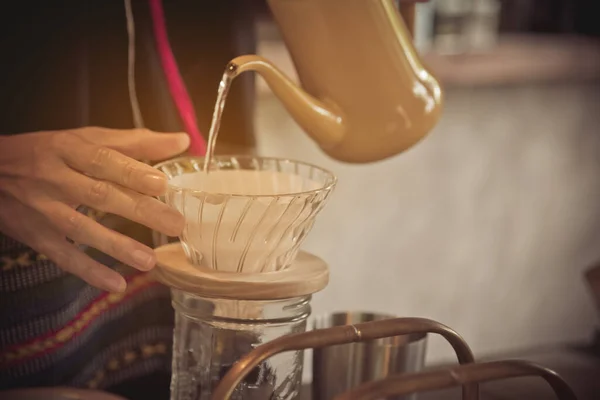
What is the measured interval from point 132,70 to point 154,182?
0.22m

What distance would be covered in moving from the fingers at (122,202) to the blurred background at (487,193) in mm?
757

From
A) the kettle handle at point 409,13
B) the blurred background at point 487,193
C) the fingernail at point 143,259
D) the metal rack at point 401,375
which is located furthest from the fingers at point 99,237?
the blurred background at point 487,193

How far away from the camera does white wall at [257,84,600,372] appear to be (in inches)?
54.8

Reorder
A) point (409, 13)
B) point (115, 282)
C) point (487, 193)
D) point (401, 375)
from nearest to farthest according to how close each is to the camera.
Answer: point (401, 375) → point (115, 282) → point (409, 13) → point (487, 193)

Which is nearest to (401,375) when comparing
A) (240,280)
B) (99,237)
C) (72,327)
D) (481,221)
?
(240,280)

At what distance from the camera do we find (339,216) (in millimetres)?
1363

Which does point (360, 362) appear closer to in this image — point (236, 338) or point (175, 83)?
point (236, 338)

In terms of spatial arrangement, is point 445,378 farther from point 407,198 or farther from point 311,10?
point 407,198

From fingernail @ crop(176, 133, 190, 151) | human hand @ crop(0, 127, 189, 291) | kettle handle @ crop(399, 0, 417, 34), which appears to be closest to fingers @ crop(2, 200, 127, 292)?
human hand @ crop(0, 127, 189, 291)

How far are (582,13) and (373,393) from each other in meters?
1.41

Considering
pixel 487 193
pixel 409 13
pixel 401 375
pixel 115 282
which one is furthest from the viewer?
pixel 487 193

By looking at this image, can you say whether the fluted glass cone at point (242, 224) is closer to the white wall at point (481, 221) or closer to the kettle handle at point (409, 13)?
the kettle handle at point (409, 13)

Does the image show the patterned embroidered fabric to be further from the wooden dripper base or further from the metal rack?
the metal rack

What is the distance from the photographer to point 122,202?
0.49 m
